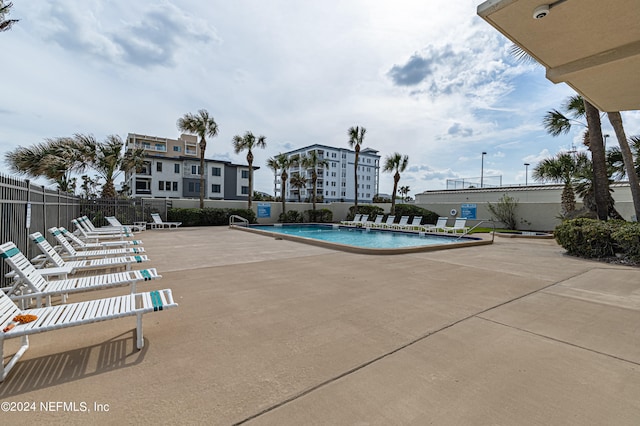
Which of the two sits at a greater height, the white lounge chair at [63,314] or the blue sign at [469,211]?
the blue sign at [469,211]

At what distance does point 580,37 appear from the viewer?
177 inches

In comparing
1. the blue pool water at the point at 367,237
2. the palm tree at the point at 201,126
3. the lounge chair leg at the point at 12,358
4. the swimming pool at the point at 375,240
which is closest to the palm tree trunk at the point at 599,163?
the swimming pool at the point at 375,240

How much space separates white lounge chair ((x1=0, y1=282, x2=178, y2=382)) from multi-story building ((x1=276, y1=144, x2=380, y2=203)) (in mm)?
67995

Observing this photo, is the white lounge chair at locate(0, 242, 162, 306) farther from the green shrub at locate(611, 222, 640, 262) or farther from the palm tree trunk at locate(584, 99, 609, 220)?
the palm tree trunk at locate(584, 99, 609, 220)

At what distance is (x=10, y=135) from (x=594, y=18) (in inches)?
901

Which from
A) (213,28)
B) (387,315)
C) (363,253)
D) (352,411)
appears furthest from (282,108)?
(352,411)

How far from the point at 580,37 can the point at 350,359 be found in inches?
219

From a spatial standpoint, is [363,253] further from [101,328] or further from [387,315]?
[101,328]

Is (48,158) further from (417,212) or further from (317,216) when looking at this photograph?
(417,212)

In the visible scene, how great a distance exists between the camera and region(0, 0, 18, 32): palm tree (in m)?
6.47

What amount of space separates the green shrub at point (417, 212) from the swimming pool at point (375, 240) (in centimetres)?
598

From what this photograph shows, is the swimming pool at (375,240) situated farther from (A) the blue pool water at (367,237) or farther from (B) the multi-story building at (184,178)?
(B) the multi-story building at (184,178)

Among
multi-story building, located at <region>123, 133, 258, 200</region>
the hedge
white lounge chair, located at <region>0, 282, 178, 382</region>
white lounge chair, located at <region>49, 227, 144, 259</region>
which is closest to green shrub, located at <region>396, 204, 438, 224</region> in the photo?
the hedge

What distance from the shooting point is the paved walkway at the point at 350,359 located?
2.23 m
